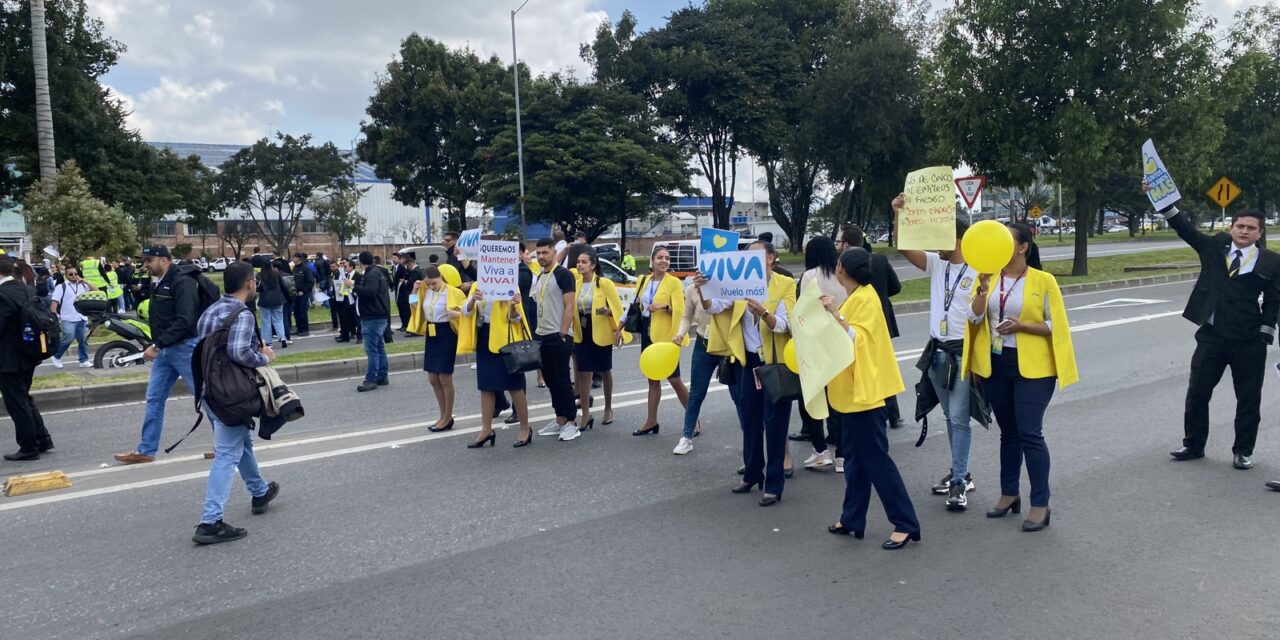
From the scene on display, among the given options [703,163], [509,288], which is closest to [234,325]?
[509,288]

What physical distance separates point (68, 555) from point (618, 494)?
3.30m

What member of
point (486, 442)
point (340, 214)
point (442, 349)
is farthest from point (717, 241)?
point (340, 214)

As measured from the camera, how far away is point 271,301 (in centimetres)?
1606

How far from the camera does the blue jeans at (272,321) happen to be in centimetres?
1630

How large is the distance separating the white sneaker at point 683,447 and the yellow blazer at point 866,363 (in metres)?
2.52

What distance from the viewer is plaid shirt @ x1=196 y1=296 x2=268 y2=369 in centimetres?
552

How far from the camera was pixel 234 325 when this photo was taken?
555cm

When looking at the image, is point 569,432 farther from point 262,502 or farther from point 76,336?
point 76,336

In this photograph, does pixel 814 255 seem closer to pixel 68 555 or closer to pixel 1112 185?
pixel 68 555

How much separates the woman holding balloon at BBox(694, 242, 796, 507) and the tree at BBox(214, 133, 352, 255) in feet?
180

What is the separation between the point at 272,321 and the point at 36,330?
919 cm

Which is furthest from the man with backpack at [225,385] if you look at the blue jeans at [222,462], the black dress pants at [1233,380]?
the black dress pants at [1233,380]

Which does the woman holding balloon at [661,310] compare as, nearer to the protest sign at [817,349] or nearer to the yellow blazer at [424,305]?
the yellow blazer at [424,305]

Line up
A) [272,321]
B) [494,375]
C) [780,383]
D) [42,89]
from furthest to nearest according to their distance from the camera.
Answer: [42,89] → [272,321] → [494,375] → [780,383]
